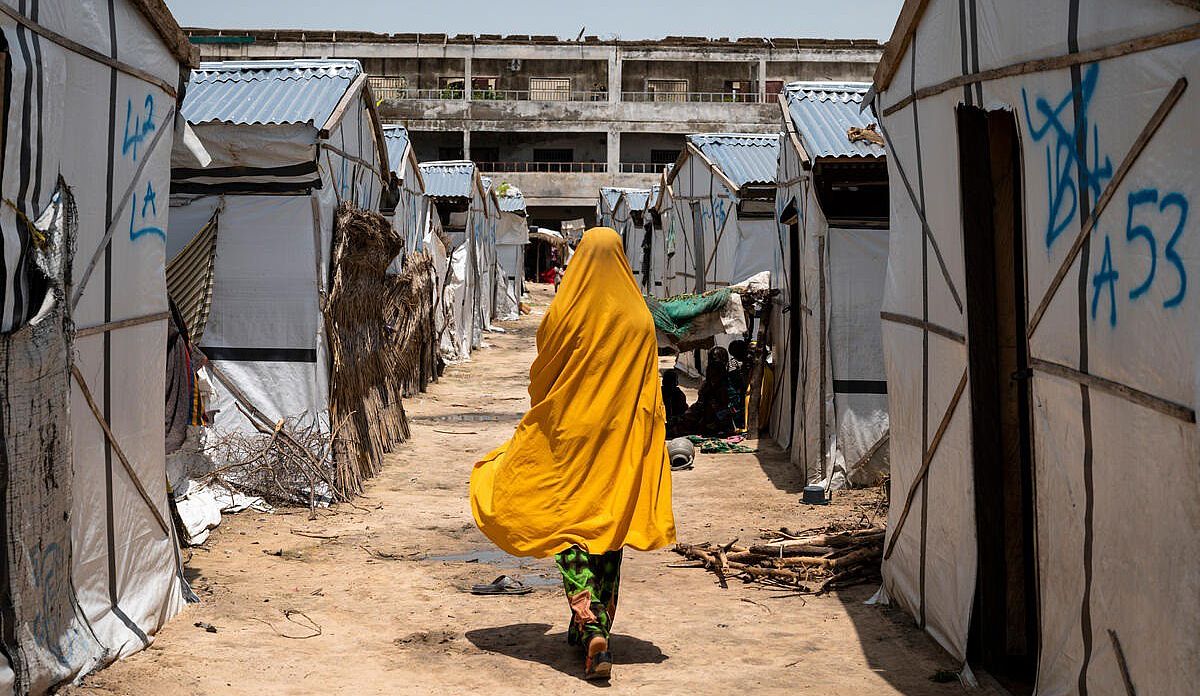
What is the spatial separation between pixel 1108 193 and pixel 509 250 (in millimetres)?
25993

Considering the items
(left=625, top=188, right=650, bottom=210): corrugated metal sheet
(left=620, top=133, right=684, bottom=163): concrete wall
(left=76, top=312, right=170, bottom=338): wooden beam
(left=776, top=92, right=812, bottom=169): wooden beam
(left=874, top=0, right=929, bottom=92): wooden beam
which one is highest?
(left=620, top=133, right=684, bottom=163): concrete wall

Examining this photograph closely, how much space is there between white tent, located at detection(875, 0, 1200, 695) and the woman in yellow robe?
1250 mm

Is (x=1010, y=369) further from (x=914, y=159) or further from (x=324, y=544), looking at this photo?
(x=324, y=544)

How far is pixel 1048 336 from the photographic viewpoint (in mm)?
3709

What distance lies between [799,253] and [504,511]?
549 cm

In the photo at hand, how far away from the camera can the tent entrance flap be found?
445 centimetres

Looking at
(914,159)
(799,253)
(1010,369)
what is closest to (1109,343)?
(1010,369)

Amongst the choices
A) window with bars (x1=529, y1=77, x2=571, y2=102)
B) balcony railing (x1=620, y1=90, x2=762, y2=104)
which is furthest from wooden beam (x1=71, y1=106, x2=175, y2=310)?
window with bars (x1=529, y1=77, x2=571, y2=102)

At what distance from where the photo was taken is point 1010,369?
462 centimetres

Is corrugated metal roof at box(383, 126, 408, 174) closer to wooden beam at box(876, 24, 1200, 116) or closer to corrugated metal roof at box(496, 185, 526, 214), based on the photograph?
wooden beam at box(876, 24, 1200, 116)

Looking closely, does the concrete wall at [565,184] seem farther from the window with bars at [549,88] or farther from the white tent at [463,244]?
the white tent at [463,244]

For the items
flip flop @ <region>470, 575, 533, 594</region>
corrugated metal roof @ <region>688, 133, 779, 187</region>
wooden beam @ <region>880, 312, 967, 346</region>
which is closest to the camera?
wooden beam @ <region>880, 312, 967, 346</region>

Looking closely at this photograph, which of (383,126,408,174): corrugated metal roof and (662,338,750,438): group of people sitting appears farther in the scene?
(383,126,408,174): corrugated metal roof

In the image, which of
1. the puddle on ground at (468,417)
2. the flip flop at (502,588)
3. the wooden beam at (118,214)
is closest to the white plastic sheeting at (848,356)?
the flip flop at (502,588)
